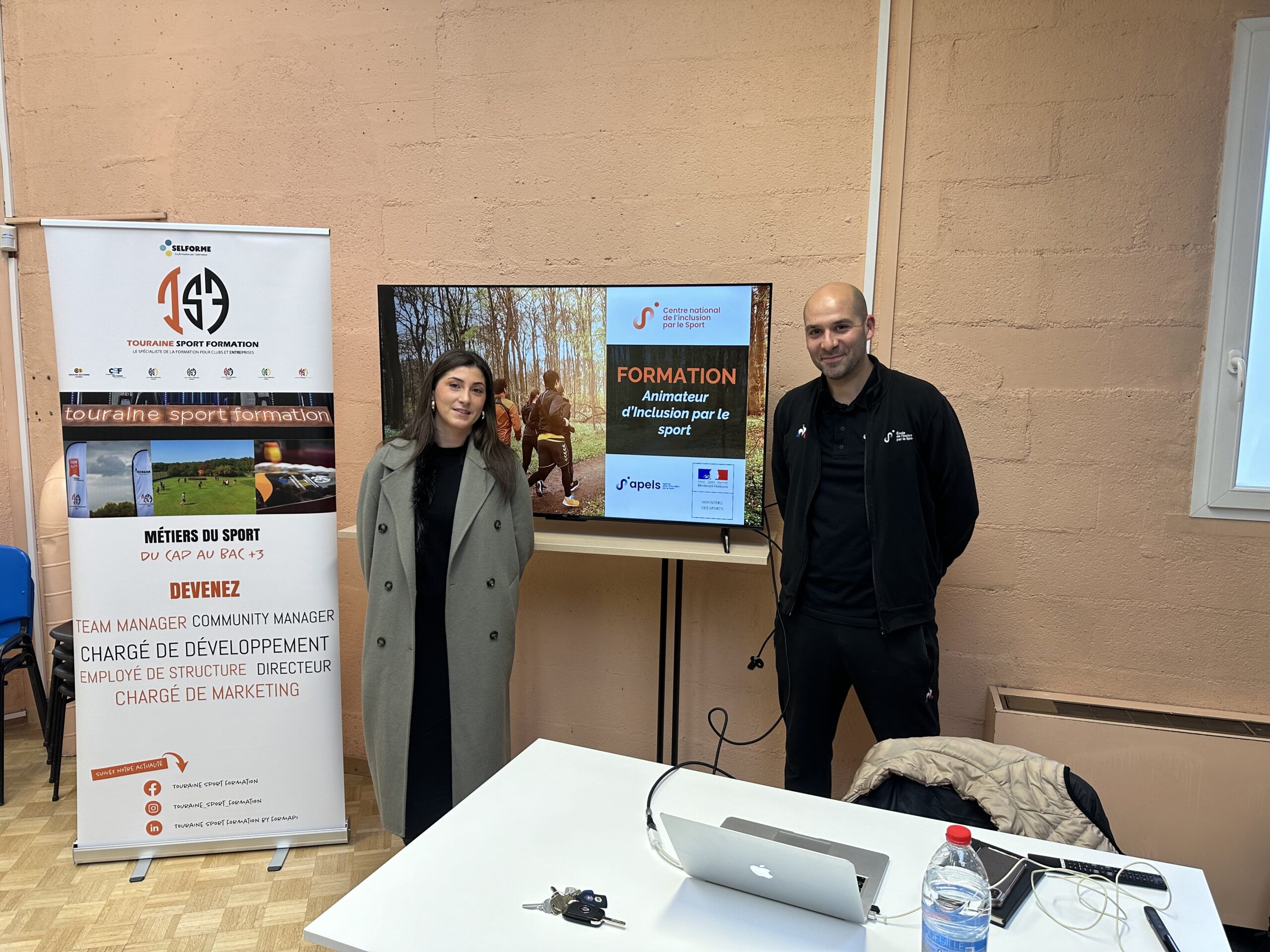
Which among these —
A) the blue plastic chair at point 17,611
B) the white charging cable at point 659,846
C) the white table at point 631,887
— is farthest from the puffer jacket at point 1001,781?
the blue plastic chair at point 17,611

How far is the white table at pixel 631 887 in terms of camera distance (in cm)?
110

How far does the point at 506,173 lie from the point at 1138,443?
2333 millimetres

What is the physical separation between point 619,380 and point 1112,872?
73.8 inches

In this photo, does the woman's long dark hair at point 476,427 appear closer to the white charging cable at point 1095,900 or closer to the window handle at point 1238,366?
the white charging cable at point 1095,900

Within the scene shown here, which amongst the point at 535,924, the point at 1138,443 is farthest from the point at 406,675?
the point at 1138,443

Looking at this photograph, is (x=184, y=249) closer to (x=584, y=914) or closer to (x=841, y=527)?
(x=841, y=527)

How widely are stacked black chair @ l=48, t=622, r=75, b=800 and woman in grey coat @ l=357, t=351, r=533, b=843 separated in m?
1.36

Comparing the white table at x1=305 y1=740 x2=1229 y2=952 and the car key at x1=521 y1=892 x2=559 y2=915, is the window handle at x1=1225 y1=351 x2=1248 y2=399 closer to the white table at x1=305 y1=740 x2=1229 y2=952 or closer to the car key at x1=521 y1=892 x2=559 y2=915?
the white table at x1=305 y1=740 x2=1229 y2=952

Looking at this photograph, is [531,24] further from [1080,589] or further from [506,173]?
[1080,589]

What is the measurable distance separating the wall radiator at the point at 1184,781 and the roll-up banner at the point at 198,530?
7.54ft

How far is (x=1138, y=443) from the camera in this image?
2514 millimetres

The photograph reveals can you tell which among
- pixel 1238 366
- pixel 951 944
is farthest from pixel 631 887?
pixel 1238 366

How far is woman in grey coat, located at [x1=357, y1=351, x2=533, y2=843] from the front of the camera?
238 cm

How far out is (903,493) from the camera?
7.25ft
